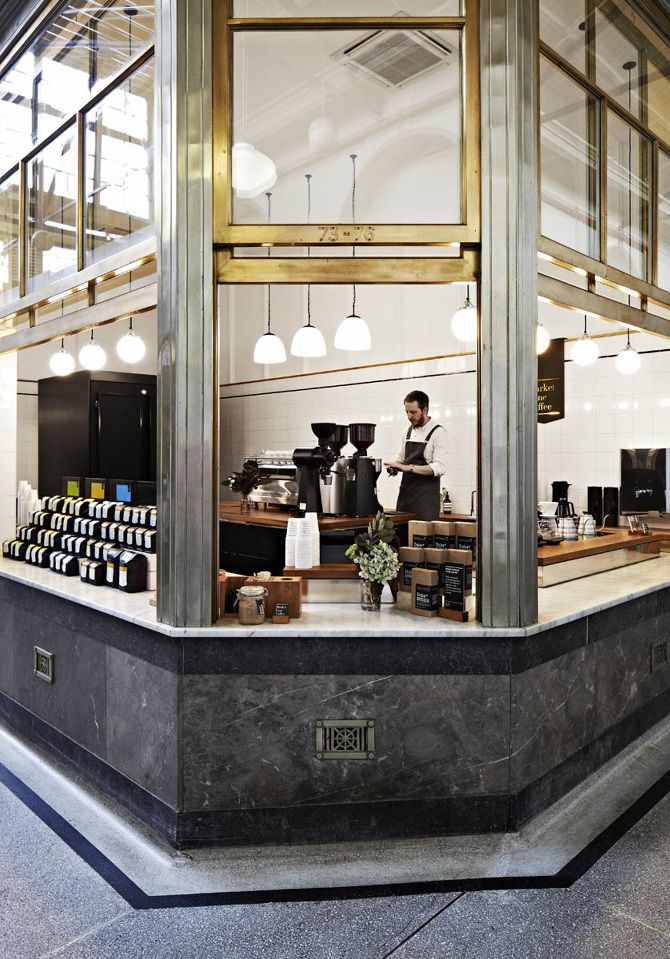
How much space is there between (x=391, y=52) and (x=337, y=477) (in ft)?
7.19

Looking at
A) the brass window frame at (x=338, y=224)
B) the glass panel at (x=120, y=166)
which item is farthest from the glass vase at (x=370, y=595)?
the glass panel at (x=120, y=166)

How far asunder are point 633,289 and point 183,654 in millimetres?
2907

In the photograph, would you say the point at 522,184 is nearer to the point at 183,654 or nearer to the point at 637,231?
the point at 637,231

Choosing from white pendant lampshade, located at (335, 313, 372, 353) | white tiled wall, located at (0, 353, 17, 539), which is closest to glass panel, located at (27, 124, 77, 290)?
white tiled wall, located at (0, 353, 17, 539)

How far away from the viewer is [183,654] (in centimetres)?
254

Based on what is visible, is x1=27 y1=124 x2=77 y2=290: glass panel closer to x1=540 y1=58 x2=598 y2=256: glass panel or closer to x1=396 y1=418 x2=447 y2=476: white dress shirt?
x1=540 y1=58 x2=598 y2=256: glass panel

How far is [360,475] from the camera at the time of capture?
401cm

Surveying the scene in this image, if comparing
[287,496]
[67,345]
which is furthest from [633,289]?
[67,345]

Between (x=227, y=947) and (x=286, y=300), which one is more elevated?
(x=286, y=300)

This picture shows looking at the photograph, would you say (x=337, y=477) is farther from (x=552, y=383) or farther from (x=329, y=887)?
(x=552, y=383)

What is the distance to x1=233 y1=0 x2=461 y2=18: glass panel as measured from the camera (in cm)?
261

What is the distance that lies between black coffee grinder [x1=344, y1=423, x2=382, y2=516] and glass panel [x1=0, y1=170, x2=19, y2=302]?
224cm

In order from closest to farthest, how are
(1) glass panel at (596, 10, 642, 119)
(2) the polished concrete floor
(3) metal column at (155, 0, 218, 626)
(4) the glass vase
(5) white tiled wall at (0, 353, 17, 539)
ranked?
(2) the polished concrete floor → (3) metal column at (155, 0, 218, 626) → (4) the glass vase → (1) glass panel at (596, 10, 642, 119) → (5) white tiled wall at (0, 353, 17, 539)

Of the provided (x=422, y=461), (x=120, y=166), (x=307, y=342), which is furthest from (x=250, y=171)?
(x=422, y=461)
